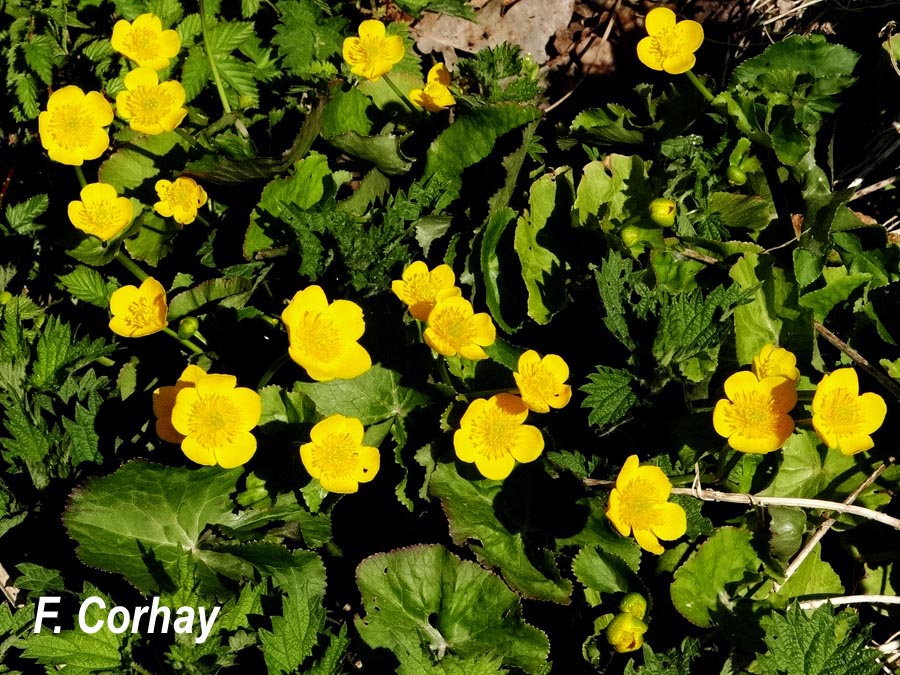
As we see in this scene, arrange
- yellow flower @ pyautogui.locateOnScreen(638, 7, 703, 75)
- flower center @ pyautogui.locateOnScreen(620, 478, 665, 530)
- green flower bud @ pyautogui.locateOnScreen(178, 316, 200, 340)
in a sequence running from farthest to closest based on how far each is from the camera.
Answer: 1. yellow flower @ pyautogui.locateOnScreen(638, 7, 703, 75)
2. green flower bud @ pyautogui.locateOnScreen(178, 316, 200, 340)
3. flower center @ pyautogui.locateOnScreen(620, 478, 665, 530)

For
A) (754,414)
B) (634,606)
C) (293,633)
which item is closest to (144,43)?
(293,633)

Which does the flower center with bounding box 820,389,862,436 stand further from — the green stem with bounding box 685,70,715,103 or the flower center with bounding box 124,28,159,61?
the flower center with bounding box 124,28,159,61

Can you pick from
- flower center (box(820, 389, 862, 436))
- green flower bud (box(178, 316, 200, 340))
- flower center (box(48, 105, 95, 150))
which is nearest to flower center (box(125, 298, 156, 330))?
green flower bud (box(178, 316, 200, 340))

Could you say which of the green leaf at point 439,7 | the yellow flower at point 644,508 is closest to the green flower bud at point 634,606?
the yellow flower at point 644,508

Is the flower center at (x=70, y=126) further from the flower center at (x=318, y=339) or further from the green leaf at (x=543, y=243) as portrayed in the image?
the green leaf at (x=543, y=243)

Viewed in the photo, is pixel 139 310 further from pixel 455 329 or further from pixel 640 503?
pixel 640 503

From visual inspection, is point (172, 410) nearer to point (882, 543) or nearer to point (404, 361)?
point (404, 361)

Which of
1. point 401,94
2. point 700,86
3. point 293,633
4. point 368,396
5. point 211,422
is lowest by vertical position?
point 293,633
